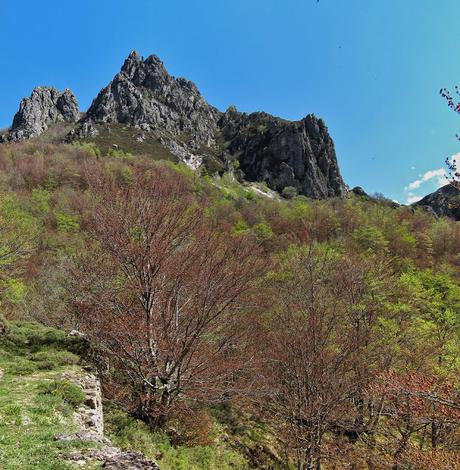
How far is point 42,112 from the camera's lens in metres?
140

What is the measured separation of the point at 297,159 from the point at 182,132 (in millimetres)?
47923

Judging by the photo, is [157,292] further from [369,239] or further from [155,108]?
[155,108]

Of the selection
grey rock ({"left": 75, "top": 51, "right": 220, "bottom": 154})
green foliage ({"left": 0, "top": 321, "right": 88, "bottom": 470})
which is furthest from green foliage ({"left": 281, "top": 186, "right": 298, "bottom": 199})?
green foliage ({"left": 0, "top": 321, "right": 88, "bottom": 470})

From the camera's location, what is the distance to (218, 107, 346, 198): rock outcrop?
408ft

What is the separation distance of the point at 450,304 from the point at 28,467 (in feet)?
59.0

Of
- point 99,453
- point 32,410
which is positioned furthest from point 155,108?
point 99,453

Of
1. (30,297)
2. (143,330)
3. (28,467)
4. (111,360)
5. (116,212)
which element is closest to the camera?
(28,467)

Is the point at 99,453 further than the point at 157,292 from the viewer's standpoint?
No

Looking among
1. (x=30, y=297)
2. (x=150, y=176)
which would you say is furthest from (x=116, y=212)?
(x=30, y=297)

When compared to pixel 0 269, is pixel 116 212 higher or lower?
higher

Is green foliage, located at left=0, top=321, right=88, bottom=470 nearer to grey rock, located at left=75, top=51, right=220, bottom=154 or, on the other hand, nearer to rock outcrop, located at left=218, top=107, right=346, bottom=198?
grey rock, located at left=75, top=51, right=220, bottom=154

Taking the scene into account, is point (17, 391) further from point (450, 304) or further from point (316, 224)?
point (316, 224)

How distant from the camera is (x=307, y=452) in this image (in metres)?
9.94

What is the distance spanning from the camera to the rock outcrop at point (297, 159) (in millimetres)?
124500
